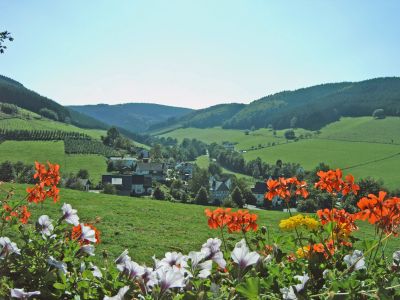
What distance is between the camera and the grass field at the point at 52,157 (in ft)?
339

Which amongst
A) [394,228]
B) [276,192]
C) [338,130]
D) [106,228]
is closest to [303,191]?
[276,192]

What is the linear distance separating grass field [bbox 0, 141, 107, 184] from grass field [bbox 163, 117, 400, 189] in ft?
182

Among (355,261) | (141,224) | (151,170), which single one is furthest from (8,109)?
(355,261)

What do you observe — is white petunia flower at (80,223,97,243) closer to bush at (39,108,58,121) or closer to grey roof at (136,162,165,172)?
grey roof at (136,162,165,172)

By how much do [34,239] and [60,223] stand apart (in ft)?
0.73

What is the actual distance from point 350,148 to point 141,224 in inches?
4972

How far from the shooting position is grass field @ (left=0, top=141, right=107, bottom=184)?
10329 cm

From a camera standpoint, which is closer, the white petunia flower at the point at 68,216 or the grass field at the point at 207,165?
the white petunia flower at the point at 68,216

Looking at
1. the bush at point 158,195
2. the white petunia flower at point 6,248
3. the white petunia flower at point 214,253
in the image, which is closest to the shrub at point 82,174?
the bush at point 158,195

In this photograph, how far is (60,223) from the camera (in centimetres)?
279

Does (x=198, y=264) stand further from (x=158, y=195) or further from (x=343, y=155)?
(x=343, y=155)

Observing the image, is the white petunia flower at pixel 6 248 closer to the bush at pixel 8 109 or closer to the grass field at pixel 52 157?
the grass field at pixel 52 157

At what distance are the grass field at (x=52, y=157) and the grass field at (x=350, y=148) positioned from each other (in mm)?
55580

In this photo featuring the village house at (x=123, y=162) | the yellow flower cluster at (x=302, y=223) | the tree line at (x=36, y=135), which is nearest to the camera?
the yellow flower cluster at (x=302, y=223)
